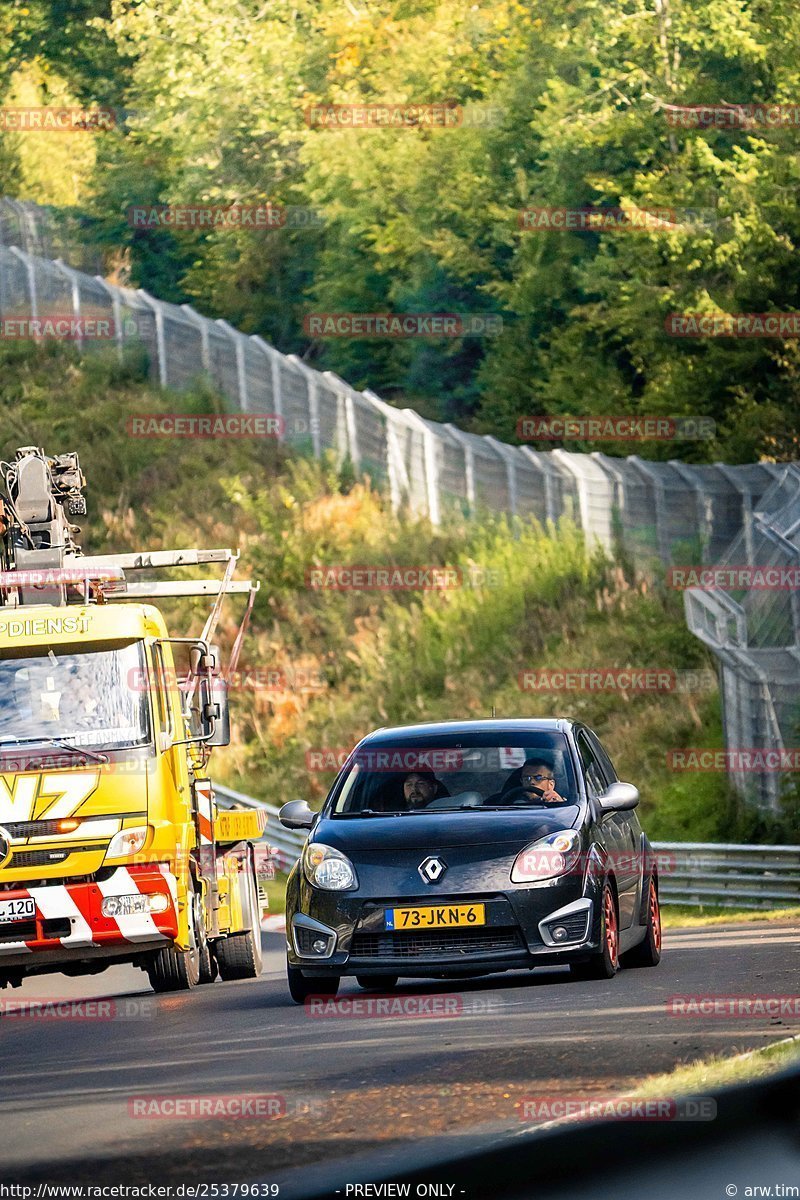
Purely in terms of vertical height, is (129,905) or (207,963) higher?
(129,905)

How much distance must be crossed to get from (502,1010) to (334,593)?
111 feet

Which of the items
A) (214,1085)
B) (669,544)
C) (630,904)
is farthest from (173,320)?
(214,1085)

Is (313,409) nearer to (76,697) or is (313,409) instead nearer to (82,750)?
(76,697)

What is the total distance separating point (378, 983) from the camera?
15.6m

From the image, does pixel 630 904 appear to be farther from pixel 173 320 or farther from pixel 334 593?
pixel 173 320

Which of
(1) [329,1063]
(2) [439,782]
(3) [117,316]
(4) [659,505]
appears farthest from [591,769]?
(3) [117,316]

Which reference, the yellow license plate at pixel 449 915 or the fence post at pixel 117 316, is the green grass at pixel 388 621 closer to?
the fence post at pixel 117 316

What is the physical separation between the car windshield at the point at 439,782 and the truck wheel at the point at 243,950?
14.5 feet

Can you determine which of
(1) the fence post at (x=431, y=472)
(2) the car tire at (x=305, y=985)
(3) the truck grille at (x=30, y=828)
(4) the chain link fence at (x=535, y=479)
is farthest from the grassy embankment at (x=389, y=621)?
(2) the car tire at (x=305, y=985)

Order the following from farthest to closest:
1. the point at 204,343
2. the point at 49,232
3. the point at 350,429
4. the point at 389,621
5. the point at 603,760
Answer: the point at 49,232 < the point at 204,343 < the point at 350,429 < the point at 389,621 < the point at 603,760

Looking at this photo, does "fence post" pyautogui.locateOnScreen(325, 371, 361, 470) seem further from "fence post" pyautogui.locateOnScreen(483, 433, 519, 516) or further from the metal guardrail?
the metal guardrail

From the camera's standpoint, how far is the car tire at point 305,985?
567 inches

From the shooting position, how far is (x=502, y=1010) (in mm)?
12930

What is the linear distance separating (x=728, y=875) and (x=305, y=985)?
44.7 feet
